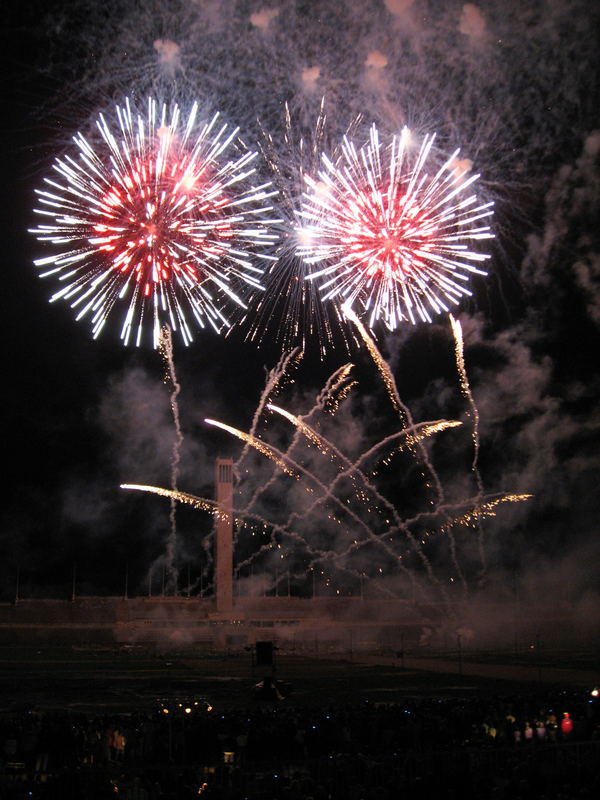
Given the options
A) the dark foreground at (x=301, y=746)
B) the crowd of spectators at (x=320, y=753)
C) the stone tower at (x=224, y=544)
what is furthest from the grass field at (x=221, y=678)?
the stone tower at (x=224, y=544)

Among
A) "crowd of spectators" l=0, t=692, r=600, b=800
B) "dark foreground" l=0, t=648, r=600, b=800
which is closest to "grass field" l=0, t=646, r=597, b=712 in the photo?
"dark foreground" l=0, t=648, r=600, b=800

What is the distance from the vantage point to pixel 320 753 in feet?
46.2

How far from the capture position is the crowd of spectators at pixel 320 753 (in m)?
10.6

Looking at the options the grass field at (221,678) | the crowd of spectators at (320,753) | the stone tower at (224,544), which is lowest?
the crowd of spectators at (320,753)

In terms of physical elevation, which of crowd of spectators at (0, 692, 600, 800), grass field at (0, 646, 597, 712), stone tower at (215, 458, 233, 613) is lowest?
crowd of spectators at (0, 692, 600, 800)

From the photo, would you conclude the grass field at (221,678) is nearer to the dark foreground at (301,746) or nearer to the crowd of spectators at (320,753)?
the dark foreground at (301,746)

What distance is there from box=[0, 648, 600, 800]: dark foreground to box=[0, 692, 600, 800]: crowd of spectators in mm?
22

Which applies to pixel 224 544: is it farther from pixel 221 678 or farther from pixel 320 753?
pixel 320 753

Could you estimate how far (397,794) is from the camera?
10.6 meters

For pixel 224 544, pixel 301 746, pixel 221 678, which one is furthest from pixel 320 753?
pixel 224 544

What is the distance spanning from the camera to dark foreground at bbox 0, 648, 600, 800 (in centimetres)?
1062

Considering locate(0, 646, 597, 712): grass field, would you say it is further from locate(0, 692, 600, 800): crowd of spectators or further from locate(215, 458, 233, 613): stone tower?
locate(215, 458, 233, 613): stone tower

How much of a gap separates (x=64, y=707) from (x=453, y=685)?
11.9 meters

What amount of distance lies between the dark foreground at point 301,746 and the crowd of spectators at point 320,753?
0.02 m
